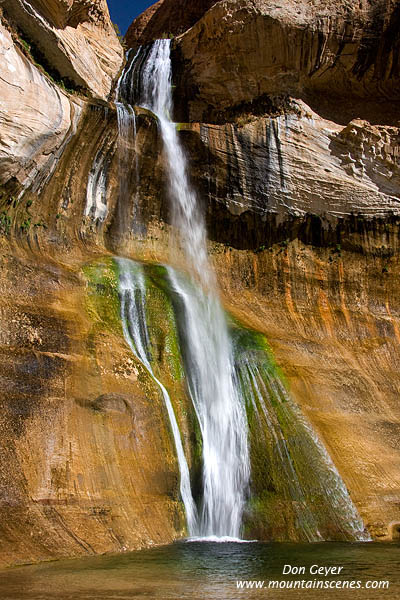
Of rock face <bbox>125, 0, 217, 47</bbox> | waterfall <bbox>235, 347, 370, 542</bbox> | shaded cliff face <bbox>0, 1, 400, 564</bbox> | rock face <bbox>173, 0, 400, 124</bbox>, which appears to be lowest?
waterfall <bbox>235, 347, 370, 542</bbox>

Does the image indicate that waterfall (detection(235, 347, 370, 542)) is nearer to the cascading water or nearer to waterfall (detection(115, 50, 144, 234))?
the cascading water

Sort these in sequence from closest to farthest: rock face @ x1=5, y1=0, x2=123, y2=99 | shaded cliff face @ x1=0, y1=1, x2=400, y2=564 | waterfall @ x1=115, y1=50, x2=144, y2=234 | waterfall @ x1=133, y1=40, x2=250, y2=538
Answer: shaded cliff face @ x1=0, y1=1, x2=400, y2=564 < waterfall @ x1=133, y1=40, x2=250, y2=538 < rock face @ x1=5, y1=0, x2=123, y2=99 < waterfall @ x1=115, y1=50, x2=144, y2=234

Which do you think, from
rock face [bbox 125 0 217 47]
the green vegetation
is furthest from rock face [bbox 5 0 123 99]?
rock face [bbox 125 0 217 47]

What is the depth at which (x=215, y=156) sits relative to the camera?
1620 centimetres

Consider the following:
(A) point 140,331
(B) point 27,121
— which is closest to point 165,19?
(B) point 27,121

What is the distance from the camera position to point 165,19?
25.5 metres

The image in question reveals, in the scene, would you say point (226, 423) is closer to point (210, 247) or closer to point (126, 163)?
point (210, 247)

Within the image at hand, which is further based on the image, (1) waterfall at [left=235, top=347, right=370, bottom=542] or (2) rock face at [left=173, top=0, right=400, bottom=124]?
(2) rock face at [left=173, top=0, right=400, bottom=124]

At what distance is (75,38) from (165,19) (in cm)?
1092

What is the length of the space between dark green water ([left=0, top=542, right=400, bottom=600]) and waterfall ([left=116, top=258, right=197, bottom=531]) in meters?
1.05

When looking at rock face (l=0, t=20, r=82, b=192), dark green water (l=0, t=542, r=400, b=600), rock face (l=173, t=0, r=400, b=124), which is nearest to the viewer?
dark green water (l=0, t=542, r=400, b=600)

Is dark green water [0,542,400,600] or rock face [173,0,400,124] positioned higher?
rock face [173,0,400,124]

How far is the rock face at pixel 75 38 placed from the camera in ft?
45.5

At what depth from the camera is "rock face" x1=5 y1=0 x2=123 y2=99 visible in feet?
45.5
